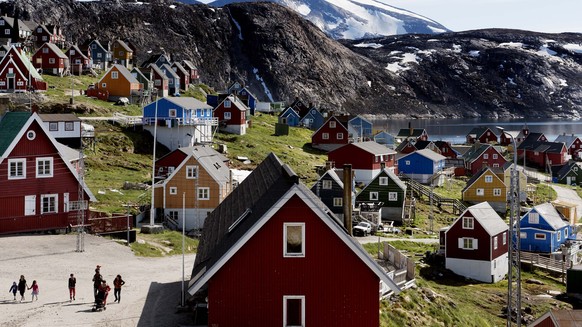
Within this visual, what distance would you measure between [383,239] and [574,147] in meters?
96.8

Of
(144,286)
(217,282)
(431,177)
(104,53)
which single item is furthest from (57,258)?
(104,53)

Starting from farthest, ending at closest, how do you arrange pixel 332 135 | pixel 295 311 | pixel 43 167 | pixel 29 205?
pixel 332 135, pixel 43 167, pixel 29 205, pixel 295 311

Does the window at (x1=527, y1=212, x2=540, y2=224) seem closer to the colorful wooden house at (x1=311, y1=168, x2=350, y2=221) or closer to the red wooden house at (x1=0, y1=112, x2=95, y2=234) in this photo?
the colorful wooden house at (x1=311, y1=168, x2=350, y2=221)

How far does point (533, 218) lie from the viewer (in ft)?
199

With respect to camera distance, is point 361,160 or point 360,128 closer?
point 361,160

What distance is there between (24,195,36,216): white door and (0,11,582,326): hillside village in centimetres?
6

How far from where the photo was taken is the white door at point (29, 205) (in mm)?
42844

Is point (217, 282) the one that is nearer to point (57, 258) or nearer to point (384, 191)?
point (57, 258)

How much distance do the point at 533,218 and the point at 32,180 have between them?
39.4 m

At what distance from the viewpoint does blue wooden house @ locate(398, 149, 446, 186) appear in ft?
292

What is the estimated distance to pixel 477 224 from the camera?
52.0 meters

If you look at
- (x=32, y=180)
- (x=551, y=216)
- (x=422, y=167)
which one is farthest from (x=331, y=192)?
(x=422, y=167)

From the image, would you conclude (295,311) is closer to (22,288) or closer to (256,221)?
(256,221)

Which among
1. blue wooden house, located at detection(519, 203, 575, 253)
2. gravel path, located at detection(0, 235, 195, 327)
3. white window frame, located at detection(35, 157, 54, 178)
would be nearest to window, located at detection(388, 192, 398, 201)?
blue wooden house, located at detection(519, 203, 575, 253)
